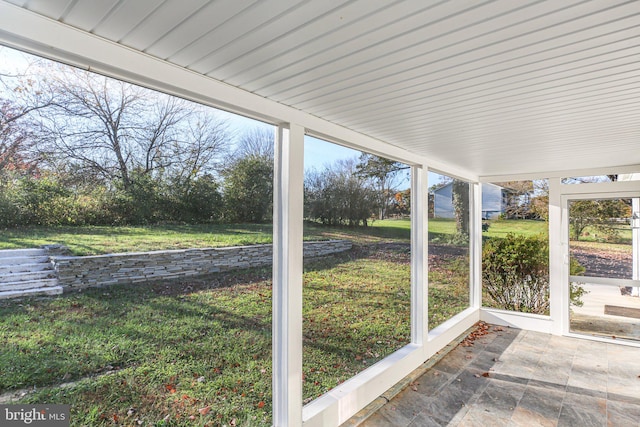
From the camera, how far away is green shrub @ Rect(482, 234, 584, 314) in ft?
17.8

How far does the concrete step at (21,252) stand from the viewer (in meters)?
1.45

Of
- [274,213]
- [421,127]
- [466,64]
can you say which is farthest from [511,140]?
[274,213]

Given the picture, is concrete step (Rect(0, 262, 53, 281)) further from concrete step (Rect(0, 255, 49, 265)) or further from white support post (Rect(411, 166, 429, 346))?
white support post (Rect(411, 166, 429, 346))

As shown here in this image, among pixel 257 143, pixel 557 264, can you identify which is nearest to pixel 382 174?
pixel 257 143

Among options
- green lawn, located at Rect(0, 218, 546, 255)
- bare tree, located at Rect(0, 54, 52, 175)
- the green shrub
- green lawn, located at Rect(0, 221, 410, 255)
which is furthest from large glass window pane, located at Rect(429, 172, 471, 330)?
bare tree, located at Rect(0, 54, 52, 175)

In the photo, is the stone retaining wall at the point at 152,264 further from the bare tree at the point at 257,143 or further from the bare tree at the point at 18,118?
the bare tree at the point at 257,143

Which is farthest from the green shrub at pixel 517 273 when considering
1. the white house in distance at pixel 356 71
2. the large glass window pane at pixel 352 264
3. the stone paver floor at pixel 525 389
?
the large glass window pane at pixel 352 264

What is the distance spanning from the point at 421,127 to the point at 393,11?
5.52 ft

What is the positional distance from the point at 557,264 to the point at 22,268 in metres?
6.05

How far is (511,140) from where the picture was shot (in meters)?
3.23

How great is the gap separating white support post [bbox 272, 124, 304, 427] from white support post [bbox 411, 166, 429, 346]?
6.72 ft

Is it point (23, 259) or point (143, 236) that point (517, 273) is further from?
point (23, 259)

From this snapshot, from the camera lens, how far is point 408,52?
156 centimetres

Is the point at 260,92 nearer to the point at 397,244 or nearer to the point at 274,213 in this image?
the point at 274,213
